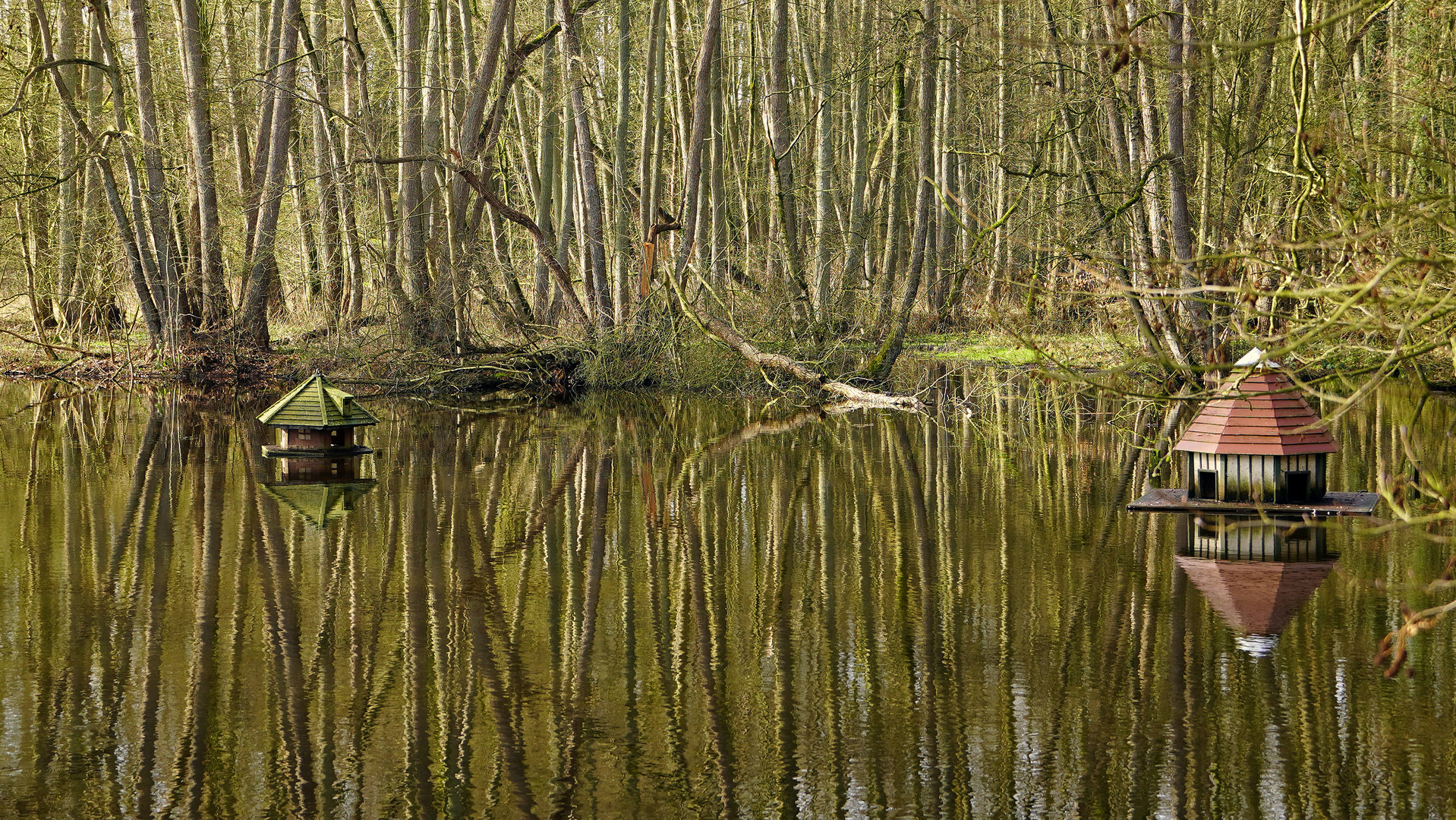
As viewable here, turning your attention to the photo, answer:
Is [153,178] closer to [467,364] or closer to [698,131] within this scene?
[467,364]

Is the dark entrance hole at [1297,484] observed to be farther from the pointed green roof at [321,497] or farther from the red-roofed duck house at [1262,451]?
the pointed green roof at [321,497]

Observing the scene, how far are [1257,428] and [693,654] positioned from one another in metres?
5.51

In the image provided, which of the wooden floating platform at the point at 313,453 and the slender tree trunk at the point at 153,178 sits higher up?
the slender tree trunk at the point at 153,178

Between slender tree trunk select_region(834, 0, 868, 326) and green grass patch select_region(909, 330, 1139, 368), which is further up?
Answer: slender tree trunk select_region(834, 0, 868, 326)

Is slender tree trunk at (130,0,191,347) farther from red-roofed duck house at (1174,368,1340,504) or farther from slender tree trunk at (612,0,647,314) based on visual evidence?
red-roofed duck house at (1174,368,1340,504)

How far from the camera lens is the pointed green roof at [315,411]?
14.0m

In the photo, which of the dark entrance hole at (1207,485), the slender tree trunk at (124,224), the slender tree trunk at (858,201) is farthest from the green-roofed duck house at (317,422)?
the slender tree trunk at (124,224)

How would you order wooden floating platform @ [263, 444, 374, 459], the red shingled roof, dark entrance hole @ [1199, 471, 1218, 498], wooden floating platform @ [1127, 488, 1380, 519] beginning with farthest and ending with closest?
wooden floating platform @ [263, 444, 374, 459], dark entrance hole @ [1199, 471, 1218, 498], the red shingled roof, wooden floating platform @ [1127, 488, 1380, 519]

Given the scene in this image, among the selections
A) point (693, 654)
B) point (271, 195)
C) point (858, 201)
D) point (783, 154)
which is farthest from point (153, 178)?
point (693, 654)

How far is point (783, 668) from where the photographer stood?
6.77m

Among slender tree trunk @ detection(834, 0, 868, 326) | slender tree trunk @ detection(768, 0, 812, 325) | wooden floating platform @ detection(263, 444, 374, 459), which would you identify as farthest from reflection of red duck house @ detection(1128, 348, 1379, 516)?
slender tree trunk @ detection(768, 0, 812, 325)

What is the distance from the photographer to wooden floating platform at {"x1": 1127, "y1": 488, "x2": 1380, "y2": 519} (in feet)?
34.3

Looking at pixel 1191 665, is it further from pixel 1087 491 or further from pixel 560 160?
pixel 560 160

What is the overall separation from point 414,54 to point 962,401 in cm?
1030
